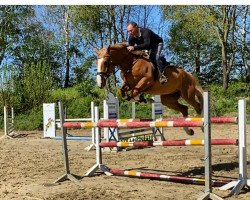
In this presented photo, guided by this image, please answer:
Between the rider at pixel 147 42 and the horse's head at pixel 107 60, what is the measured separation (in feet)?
0.53

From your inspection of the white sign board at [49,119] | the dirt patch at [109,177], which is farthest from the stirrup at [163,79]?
the white sign board at [49,119]

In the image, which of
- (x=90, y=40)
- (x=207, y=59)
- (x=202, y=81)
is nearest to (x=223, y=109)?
(x=202, y=81)

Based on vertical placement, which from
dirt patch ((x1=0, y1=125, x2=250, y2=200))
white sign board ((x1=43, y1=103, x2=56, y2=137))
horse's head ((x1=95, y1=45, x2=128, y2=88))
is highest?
horse's head ((x1=95, y1=45, x2=128, y2=88))

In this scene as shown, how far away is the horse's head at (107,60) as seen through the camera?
5.78 metres

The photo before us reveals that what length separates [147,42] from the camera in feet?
19.7

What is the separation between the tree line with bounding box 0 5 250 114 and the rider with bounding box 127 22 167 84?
10.8 meters

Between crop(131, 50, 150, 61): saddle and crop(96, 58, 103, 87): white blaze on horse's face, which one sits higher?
crop(131, 50, 150, 61): saddle

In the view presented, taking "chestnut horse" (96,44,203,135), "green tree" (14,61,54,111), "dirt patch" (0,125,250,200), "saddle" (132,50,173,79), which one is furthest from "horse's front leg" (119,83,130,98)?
"green tree" (14,61,54,111)

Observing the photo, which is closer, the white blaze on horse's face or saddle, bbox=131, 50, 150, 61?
the white blaze on horse's face

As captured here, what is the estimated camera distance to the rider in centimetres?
601

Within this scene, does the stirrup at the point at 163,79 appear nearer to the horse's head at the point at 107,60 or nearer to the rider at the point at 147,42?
the rider at the point at 147,42

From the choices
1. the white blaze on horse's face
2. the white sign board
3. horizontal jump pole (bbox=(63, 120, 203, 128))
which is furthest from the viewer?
the white sign board

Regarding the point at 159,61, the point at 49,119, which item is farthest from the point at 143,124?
the point at 49,119

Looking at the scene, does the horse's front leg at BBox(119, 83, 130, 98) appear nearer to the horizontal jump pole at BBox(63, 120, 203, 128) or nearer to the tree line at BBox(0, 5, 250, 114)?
the horizontal jump pole at BBox(63, 120, 203, 128)
